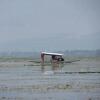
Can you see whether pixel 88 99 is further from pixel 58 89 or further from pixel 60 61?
pixel 60 61

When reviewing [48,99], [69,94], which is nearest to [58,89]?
[69,94]

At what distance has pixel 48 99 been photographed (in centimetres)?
2828

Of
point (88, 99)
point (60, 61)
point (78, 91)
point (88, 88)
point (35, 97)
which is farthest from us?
point (60, 61)

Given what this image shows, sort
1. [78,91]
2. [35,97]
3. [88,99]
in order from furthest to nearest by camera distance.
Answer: [78,91] < [35,97] < [88,99]

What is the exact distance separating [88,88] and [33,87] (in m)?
4.14

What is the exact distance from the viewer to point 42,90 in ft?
111

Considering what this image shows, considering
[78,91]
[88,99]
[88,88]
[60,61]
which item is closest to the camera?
[88,99]

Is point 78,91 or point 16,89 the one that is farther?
point 16,89

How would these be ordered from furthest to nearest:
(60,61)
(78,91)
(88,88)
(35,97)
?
(60,61), (88,88), (78,91), (35,97)

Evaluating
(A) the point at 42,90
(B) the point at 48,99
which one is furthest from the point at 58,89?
(B) the point at 48,99

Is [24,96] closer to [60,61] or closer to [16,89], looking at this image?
[16,89]

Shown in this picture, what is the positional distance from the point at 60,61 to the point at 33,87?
56213mm

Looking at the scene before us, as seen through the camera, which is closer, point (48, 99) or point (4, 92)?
point (48, 99)

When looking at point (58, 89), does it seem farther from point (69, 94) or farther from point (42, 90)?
point (69, 94)
